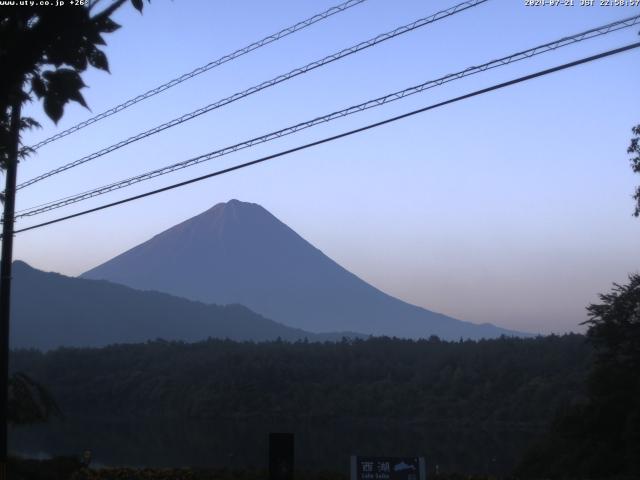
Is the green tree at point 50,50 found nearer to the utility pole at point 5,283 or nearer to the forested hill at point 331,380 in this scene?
the utility pole at point 5,283

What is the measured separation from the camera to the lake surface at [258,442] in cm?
3091

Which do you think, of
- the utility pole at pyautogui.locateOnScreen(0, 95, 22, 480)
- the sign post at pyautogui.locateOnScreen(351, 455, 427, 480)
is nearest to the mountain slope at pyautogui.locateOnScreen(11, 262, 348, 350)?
the utility pole at pyautogui.locateOnScreen(0, 95, 22, 480)

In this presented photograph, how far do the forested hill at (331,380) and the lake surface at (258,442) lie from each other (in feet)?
13.7

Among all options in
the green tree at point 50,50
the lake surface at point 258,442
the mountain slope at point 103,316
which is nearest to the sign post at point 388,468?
the green tree at point 50,50

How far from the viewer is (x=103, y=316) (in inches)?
6471

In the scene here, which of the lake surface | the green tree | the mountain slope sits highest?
the mountain slope

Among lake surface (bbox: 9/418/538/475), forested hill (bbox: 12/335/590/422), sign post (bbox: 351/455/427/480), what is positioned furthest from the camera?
forested hill (bbox: 12/335/590/422)

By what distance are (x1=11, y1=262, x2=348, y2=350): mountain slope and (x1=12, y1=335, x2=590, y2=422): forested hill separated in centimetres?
6661

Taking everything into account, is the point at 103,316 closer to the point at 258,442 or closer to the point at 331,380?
the point at 331,380

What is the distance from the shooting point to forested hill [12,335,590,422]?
63.7 m

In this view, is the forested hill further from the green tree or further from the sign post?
the green tree

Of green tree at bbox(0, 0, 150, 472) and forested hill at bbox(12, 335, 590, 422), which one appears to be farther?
forested hill at bbox(12, 335, 590, 422)

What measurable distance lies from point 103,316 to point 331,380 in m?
98.0

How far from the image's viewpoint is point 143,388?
7506cm
